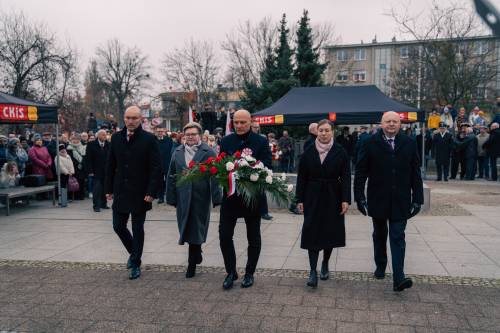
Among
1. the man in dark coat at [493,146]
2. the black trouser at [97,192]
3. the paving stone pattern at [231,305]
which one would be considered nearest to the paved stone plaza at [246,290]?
the paving stone pattern at [231,305]

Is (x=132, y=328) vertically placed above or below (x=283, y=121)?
below

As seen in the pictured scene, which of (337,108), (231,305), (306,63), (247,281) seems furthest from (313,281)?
(306,63)

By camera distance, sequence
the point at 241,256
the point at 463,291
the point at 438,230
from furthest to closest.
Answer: the point at 438,230 < the point at 241,256 < the point at 463,291

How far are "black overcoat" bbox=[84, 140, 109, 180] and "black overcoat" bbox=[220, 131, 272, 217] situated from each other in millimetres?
6524

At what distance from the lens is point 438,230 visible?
858 cm

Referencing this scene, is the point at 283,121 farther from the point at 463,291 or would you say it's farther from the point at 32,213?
the point at 463,291

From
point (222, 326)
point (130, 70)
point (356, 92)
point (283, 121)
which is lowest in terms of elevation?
point (222, 326)

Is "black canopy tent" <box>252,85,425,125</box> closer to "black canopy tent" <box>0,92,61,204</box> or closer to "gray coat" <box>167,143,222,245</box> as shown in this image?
"black canopy tent" <box>0,92,61,204</box>

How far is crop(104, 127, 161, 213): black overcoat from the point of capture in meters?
5.75

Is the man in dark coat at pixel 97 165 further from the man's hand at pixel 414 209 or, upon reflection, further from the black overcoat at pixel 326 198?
the man's hand at pixel 414 209

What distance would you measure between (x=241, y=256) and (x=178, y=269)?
1021mm

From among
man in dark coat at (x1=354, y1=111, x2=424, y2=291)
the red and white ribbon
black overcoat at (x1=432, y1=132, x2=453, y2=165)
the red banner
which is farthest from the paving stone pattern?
black overcoat at (x1=432, y1=132, x2=453, y2=165)

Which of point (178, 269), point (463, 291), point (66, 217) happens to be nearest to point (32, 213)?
point (66, 217)

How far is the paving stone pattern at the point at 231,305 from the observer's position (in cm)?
424
